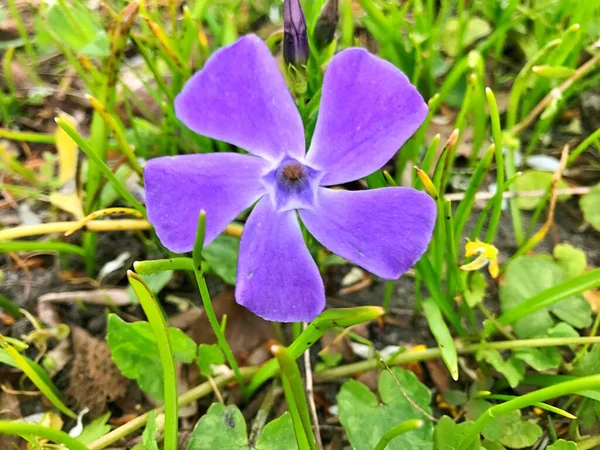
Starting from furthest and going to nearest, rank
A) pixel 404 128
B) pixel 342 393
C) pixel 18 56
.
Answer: pixel 18 56
pixel 342 393
pixel 404 128

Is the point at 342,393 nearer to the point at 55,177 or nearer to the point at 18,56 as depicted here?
the point at 55,177

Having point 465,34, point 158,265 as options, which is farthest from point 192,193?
point 465,34

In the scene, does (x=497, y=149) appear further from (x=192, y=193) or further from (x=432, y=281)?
(x=192, y=193)

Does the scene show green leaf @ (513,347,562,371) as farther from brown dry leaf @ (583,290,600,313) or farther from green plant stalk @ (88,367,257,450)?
green plant stalk @ (88,367,257,450)

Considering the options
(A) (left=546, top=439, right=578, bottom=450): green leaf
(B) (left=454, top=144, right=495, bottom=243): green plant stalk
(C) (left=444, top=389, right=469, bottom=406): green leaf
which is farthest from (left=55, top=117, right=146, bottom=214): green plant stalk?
(A) (left=546, top=439, right=578, bottom=450): green leaf

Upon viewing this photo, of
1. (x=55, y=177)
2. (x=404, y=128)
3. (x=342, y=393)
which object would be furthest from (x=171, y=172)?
(x=55, y=177)

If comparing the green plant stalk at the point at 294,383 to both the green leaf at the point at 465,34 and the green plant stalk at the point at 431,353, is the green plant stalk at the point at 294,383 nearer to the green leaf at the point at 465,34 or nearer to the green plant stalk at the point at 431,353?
the green plant stalk at the point at 431,353
